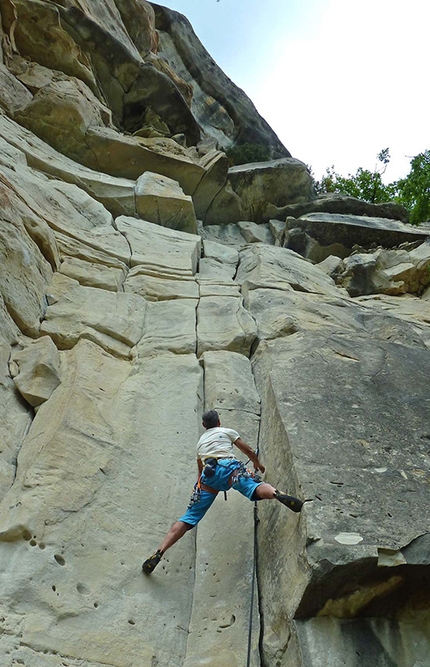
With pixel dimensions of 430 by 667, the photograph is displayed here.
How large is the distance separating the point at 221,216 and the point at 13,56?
7.54 m

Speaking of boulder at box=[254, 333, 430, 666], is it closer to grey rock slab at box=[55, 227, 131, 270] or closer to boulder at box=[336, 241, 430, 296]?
grey rock slab at box=[55, 227, 131, 270]

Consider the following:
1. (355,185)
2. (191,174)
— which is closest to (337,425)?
(191,174)

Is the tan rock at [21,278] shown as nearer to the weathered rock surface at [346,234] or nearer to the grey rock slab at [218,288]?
the grey rock slab at [218,288]

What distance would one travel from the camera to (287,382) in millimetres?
5695


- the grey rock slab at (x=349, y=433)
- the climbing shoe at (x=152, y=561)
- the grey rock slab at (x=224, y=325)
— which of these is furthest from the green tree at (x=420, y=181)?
the climbing shoe at (x=152, y=561)

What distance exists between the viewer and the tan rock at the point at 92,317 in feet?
21.9

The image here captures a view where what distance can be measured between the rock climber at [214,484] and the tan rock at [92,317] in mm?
2569

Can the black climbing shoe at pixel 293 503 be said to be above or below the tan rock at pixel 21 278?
below

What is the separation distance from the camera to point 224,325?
7.69 m

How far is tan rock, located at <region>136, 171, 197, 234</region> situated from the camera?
39.5 ft

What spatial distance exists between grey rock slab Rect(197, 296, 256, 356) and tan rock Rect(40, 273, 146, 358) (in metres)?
0.92

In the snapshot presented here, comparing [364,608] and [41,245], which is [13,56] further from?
[364,608]


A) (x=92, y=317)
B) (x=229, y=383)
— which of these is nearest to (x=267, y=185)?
(x=92, y=317)

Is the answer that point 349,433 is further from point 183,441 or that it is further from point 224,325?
point 224,325
